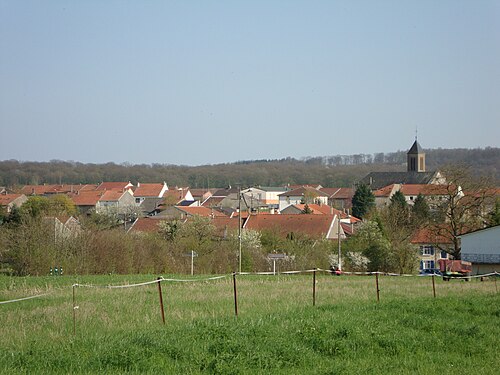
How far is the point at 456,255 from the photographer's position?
55812 mm

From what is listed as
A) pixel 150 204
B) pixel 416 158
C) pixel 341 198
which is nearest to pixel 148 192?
pixel 150 204

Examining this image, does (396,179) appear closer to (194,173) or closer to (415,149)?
(415,149)

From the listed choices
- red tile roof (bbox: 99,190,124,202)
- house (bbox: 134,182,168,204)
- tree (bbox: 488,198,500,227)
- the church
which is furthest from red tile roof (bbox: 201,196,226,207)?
tree (bbox: 488,198,500,227)

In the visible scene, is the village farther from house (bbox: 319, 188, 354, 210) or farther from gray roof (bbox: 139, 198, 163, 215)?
house (bbox: 319, 188, 354, 210)

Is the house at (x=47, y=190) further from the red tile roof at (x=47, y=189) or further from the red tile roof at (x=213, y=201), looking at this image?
the red tile roof at (x=213, y=201)

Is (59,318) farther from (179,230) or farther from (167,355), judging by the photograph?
(179,230)

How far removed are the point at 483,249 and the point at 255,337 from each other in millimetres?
41941

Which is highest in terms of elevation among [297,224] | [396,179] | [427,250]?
[396,179]

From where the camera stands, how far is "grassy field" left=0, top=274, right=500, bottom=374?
10.0 metres

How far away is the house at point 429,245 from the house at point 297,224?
736cm

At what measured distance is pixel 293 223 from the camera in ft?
220

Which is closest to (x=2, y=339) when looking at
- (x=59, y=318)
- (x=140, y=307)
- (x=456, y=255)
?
(x=59, y=318)

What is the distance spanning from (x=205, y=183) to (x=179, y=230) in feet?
407

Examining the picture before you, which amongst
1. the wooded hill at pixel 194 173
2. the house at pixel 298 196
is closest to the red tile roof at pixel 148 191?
the house at pixel 298 196
